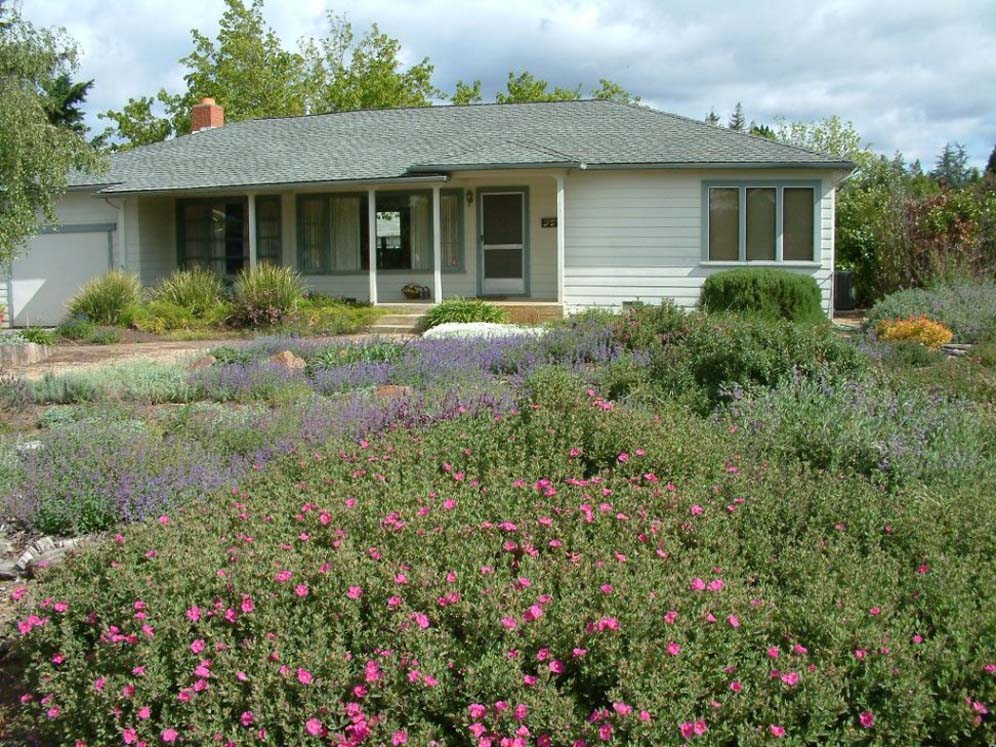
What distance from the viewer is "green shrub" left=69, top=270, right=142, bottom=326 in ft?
60.8

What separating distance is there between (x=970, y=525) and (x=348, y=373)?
6562 mm

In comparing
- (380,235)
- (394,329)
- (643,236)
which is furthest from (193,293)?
(643,236)

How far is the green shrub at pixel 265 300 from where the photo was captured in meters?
18.0

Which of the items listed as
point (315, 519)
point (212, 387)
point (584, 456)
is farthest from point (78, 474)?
point (212, 387)

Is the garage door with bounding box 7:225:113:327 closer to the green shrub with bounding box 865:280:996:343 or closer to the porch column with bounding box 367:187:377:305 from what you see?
the porch column with bounding box 367:187:377:305

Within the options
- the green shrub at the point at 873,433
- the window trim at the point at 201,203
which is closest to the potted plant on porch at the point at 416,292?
the window trim at the point at 201,203

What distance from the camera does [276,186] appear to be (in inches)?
779

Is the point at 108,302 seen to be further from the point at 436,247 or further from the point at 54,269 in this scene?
the point at 436,247

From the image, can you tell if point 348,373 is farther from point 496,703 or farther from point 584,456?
point 496,703

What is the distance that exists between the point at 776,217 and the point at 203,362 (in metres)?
11.5

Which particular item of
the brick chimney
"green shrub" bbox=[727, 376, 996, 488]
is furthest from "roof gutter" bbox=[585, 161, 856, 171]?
the brick chimney

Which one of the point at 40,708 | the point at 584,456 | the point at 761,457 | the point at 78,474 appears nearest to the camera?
the point at 40,708

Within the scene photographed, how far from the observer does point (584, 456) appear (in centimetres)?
472

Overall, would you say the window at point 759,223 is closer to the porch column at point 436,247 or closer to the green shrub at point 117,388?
the porch column at point 436,247
